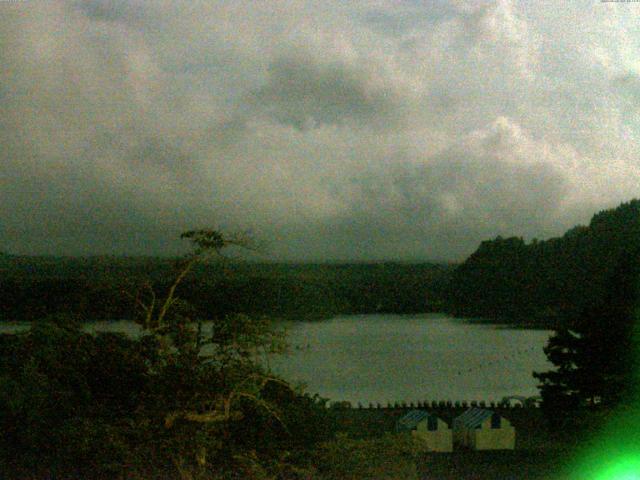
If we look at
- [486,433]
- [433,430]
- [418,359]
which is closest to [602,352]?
[486,433]

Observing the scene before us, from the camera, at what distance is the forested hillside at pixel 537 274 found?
3331 centimetres

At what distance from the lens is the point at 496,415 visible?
15.6 meters

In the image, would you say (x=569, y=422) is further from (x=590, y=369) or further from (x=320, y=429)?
(x=320, y=429)

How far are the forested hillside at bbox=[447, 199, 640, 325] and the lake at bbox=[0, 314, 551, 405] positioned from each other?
161 cm

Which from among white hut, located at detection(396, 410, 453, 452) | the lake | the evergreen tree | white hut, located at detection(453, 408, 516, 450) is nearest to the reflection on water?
the lake

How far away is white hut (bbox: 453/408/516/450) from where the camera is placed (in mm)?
15242

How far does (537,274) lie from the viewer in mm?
38938

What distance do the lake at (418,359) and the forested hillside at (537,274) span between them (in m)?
1.61

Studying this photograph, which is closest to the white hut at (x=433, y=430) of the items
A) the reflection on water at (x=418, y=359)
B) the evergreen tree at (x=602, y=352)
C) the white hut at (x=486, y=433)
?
the white hut at (x=486, y=433)

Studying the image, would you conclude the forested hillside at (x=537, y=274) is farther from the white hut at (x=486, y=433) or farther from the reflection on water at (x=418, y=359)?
the white hut at (x=486, y=433)

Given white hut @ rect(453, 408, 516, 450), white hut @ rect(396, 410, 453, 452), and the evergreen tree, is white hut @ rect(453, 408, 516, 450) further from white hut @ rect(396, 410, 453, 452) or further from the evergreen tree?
the evergreen tree

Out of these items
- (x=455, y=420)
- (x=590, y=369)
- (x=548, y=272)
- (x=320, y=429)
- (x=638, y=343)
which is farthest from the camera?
(x=548, y=272)

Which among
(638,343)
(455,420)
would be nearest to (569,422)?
(638,343)

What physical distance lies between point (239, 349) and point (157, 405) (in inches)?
27.0
